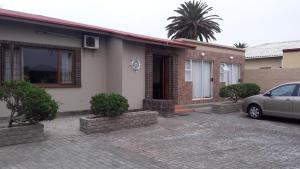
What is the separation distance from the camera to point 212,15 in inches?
1410

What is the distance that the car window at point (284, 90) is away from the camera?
1211 cm

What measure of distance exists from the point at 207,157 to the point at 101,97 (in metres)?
3.71

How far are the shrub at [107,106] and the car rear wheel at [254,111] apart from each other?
597 centimetres

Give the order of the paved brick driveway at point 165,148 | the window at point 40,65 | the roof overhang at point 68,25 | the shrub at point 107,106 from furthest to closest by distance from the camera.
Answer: the window at point 40,65 → the roof overhang at point 68,25 → the shrub at point 107,106 → the paved brick driveway at point 165,148

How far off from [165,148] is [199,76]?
956cm

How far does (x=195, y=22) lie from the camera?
116ft

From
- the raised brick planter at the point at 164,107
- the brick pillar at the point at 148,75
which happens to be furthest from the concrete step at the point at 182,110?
the brick pillar at the point at 148,75

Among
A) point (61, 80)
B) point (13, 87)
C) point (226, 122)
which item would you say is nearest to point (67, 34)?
point (61, 80)

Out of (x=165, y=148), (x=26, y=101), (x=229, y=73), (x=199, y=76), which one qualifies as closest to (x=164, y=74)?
(x=199, y=76)

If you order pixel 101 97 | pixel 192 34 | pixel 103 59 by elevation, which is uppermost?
pixel 192 34

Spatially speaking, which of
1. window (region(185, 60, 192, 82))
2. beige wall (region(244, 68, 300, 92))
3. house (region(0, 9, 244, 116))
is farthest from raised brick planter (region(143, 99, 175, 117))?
beige wall (region(244, 68, 300, 92))

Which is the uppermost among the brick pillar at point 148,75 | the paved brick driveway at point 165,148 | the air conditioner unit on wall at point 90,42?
the air conditioner unit on wall at point 90,42

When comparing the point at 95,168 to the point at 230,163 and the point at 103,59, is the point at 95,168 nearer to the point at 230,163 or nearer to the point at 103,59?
the point at 230,163

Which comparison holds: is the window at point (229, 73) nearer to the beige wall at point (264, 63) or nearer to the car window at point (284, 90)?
the car window at point (284, 90)
